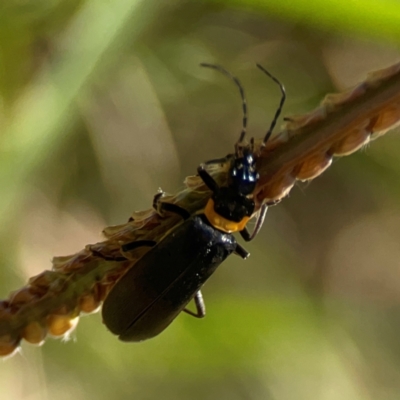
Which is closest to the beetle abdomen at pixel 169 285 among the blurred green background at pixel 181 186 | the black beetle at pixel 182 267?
the black beetle at pixel 182 267

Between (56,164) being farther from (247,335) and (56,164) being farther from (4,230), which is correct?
(247,335)

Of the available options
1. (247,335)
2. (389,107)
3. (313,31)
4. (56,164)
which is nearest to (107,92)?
(56,164)

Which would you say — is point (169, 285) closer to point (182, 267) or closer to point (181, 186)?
point (182, 267)

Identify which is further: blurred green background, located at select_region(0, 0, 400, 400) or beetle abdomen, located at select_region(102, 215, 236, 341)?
blurred green background, located at select_region(0, 0, 400, 400)

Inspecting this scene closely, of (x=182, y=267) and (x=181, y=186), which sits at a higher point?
(x=182, y=267)

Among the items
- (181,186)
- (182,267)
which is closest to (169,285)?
(182,267)

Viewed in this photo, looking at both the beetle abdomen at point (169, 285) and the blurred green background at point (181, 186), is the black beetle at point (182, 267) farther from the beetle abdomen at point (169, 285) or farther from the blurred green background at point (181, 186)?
the blurred green background at point (181, 186)

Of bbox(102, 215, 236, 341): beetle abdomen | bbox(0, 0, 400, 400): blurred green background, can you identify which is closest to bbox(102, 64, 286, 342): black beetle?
bbox(102, 215, 236, 341): beetle abdomen

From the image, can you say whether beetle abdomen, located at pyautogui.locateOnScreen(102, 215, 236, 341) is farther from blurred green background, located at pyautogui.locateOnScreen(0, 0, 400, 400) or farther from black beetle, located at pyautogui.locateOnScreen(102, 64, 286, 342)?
blurred green background, located at pyautogui.locateOnScreen(0, 0, 400, 400)
